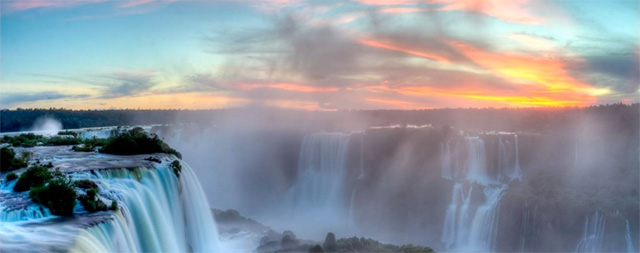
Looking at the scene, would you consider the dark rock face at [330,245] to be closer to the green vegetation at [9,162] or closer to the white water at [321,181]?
the green vegetation at [9,162]

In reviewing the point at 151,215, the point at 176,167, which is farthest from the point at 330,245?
the point at 151,215

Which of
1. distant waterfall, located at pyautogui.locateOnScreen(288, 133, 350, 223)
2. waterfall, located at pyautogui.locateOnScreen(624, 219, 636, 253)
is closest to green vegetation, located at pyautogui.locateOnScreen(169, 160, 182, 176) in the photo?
distant waterfall, located at pyautogui.locateOnScreen(288, 133, 350, 223)

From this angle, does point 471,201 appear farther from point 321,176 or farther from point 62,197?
point 62,197

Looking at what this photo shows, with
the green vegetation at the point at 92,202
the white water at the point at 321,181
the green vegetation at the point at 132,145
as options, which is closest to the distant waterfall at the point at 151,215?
the green vegetation at the point at 92,202

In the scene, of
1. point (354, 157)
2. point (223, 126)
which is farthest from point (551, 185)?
point (223, 126)

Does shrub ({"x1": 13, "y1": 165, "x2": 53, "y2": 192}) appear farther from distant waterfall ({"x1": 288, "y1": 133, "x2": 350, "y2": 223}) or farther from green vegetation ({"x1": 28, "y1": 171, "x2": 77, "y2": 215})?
distant waterfall ({"x1": 288, "y1": 133, "x2": 350, "y2": 223})

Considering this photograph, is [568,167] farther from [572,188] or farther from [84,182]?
[84,182]
